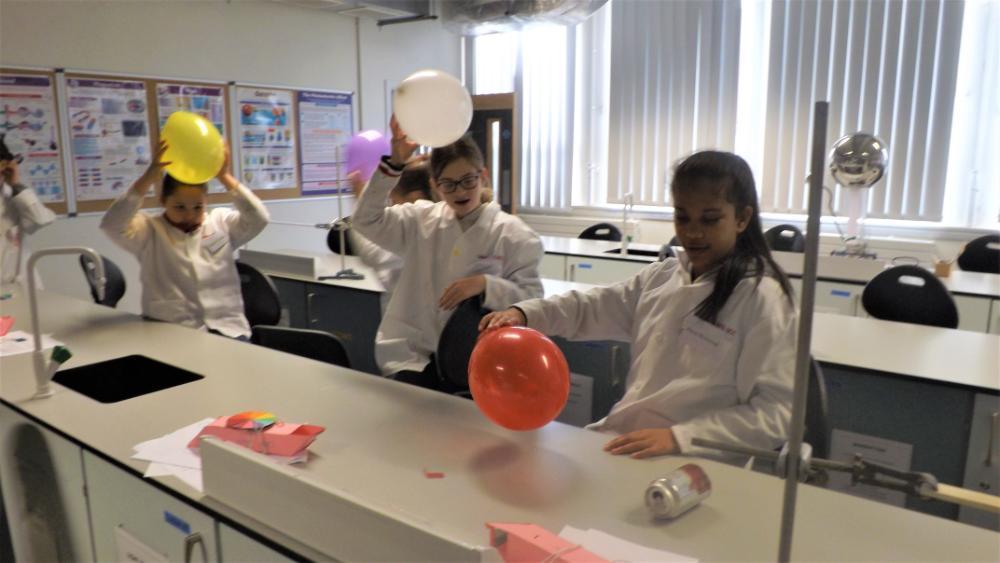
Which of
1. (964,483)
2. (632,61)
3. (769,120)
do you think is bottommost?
(964,483)

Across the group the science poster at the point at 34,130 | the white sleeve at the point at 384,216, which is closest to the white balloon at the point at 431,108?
the white sleeve at the point at 384,216

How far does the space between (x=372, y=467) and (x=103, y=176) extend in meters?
3.91

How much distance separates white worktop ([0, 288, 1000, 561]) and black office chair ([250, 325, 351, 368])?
0.41 feet

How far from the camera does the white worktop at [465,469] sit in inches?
39.8

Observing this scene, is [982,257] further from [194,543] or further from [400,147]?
[194,543]

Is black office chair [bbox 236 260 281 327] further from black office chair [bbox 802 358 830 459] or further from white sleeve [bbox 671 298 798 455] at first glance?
black office chair [bbox 802 358 830 459]

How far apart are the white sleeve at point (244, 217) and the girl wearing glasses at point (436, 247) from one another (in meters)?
0.65

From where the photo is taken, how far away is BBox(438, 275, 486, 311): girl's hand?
1.79 metres

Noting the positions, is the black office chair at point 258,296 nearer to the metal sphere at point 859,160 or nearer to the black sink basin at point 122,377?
the black sink basin at point 122,377

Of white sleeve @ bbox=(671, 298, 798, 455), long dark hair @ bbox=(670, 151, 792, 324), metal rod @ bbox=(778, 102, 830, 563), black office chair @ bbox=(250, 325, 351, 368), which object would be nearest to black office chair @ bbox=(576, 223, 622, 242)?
black office chair @ bbox=(250, 325, 351, 368)

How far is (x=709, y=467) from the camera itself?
1.25 m

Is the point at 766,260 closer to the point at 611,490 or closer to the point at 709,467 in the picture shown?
the point at 709,467

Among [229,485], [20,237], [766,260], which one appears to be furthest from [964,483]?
[20,237]

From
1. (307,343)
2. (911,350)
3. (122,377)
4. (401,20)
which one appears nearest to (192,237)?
(122,377)
